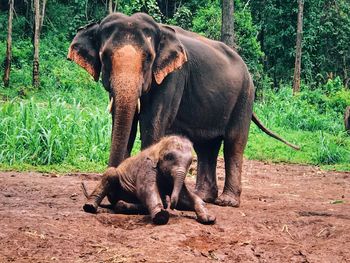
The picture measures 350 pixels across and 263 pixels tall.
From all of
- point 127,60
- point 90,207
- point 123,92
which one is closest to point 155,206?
point 90,207

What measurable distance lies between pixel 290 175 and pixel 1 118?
15.9ft

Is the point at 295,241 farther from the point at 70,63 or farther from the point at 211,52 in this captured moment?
the point at 70,63

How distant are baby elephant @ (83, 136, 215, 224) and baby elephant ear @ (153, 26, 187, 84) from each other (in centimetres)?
86

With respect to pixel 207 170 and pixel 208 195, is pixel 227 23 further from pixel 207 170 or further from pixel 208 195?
pixel 208 195

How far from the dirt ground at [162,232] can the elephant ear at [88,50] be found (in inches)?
51.5

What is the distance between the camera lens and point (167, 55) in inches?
251

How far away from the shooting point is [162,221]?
5.19 m

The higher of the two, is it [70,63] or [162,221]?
[162,221]

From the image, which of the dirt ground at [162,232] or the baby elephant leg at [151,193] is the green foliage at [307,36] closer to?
the dirt ground at [162,232]

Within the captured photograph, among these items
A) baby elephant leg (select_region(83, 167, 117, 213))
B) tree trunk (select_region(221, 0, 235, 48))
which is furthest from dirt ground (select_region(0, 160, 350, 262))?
tree trunk (select_region(221, 0, 235, 48))

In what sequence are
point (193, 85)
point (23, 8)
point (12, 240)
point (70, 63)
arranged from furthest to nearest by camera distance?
point (23, 8) → point (70, 63) → point (193, 85) → point (12, 240)

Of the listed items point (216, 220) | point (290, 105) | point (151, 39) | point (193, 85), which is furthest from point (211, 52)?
point (290, 105)

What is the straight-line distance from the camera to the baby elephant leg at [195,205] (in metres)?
5.49

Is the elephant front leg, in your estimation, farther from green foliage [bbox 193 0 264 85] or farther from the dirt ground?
green foliage [bbox 193 0 264 85]
